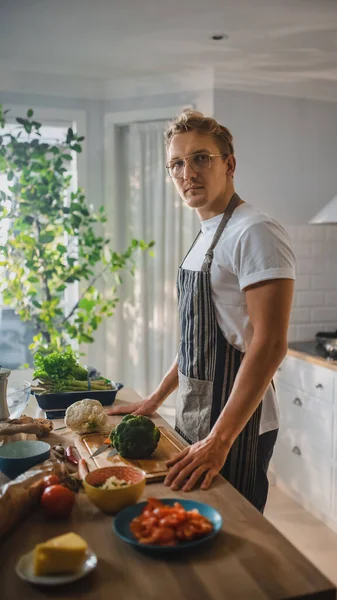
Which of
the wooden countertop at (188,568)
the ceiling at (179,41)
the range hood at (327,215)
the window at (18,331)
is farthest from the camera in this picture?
the window at (18,331)

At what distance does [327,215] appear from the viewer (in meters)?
3.71

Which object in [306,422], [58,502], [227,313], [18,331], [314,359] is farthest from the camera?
[18,331]

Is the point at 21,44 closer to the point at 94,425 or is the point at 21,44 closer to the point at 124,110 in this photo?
the point at 124,110

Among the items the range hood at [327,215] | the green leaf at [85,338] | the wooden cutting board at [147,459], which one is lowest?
the green leaf at [85,338]

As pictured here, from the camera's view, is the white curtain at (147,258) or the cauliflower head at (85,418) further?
the white curtain at (147,258)

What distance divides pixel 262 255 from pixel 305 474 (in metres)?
2.29

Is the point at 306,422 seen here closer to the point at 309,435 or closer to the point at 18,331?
the point at 309,435

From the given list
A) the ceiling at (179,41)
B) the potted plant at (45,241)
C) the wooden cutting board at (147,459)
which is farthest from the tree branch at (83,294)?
the wooden cutting board at (147,459)

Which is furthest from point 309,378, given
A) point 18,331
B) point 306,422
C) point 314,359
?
point 18,331

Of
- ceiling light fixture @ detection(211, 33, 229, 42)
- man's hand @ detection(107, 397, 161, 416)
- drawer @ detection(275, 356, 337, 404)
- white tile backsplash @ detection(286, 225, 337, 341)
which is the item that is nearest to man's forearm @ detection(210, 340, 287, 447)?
man's hand @ detection(107, 397, 161, 416)

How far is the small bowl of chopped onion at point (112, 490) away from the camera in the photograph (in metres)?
1.28

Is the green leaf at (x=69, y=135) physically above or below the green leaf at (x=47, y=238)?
above

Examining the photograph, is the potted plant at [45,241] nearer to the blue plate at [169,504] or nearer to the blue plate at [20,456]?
the blue plate at [20,456]

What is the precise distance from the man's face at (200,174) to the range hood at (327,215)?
1828 mm
